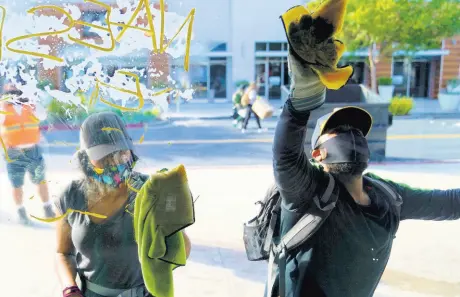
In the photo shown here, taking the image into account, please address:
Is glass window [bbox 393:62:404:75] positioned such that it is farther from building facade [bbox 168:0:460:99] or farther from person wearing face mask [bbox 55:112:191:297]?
person wearing face mask [bbox 55:112:191:297]

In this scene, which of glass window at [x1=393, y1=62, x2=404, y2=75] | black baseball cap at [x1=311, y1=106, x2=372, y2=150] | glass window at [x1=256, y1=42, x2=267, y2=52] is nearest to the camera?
black baseball cap at [x1=311, y1=106, x2=372, y2=150]

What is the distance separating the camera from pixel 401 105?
842cm

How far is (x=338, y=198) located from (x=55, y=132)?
3.36 ft

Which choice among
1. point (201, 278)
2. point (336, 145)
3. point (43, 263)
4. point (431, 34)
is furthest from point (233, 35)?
point (431, 34)

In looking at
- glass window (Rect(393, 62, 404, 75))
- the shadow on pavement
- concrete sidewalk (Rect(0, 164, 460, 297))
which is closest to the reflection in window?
concrete sidewalk (Rect(0, 164, 460, 297))

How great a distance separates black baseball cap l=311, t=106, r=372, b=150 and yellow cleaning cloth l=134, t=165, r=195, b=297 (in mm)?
474

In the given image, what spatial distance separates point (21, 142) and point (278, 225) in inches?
40.2

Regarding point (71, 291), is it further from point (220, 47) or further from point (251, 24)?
point (251, 24)

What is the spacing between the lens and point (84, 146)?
1.73 m

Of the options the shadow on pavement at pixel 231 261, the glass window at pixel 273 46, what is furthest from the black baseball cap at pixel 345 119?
the shadow on pavement at pixel 231 261

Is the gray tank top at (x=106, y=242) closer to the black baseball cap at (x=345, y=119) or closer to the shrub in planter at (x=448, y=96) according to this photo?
the black baseball cap at (x=345, y=119)

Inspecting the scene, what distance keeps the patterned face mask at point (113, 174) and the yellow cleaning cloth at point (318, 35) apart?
30.6 inches

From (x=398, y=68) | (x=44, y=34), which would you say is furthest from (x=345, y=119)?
(x=398, y=68)

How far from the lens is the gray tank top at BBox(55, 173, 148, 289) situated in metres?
1.78
